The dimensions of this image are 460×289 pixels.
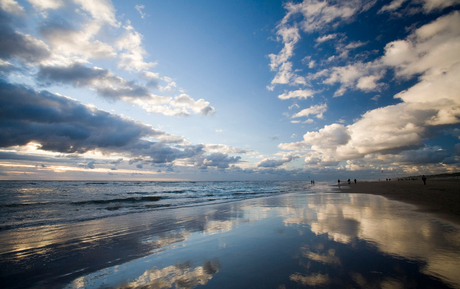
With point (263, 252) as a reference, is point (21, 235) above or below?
below

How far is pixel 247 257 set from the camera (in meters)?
5.48

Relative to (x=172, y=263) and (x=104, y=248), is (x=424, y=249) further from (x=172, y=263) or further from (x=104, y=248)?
(x=104, y=248)

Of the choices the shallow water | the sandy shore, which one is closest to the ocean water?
the shallow water

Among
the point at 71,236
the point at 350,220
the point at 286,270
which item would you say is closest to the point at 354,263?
the point at 286,270

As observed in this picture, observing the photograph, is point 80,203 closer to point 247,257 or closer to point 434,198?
point 247,257

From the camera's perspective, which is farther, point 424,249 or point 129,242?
point 129,242

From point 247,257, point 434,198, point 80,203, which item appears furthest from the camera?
point 80,203

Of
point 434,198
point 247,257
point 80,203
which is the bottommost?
point 80,203

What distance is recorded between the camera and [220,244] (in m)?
6.80

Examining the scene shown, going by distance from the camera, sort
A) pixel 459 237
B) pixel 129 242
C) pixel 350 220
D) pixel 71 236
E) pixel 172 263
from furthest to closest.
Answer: pixel 350 220
pixel 71 236
pixel 129 242
pixel 459 237
pixel 172 263

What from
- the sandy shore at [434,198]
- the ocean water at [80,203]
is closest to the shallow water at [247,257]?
the sandy shore at [434,198]

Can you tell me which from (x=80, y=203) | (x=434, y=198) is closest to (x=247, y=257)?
(x=434, y=198)

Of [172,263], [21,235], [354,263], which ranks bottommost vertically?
[21,235]

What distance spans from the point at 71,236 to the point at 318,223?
11599 mm
